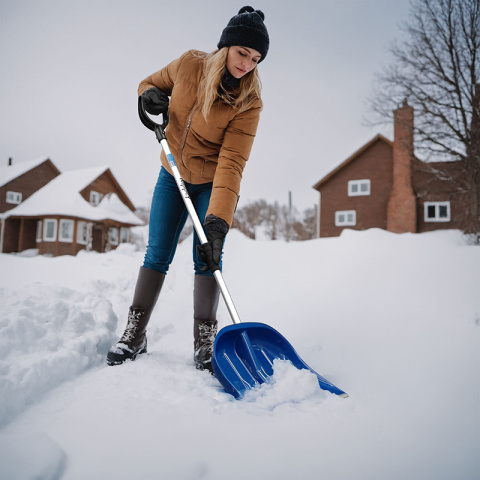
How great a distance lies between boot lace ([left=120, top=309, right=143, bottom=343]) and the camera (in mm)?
1867

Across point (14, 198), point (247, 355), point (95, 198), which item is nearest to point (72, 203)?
point (95, 198)

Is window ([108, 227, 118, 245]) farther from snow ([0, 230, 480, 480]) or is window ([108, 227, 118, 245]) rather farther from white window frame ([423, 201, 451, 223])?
snow ([0, 230, 480, 480])

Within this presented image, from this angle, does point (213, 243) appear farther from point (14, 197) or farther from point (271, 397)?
point (14, 197)

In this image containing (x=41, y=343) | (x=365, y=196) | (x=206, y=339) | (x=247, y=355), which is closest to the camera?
(x=247, y=355)

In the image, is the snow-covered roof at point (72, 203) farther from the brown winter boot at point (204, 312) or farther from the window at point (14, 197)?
the brown winter boot at point (204, 312)

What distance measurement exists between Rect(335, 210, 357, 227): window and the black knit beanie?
13.9 metres

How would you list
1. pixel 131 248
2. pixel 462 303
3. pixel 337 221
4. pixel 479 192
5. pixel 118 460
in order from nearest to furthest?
pixel 118 460
pixel 462 303
pixel 479 192
pixel 131 248
pixel 337 221

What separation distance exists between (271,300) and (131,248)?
7.54 meters

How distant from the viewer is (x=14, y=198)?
13.5 metres

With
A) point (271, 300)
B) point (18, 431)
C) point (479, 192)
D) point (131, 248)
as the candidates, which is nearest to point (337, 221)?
point (479, 192)

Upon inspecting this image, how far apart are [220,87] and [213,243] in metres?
0.80

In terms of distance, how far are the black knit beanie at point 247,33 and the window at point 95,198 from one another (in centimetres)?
1510

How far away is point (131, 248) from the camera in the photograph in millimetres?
10016

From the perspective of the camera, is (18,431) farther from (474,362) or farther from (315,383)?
(474,362)
